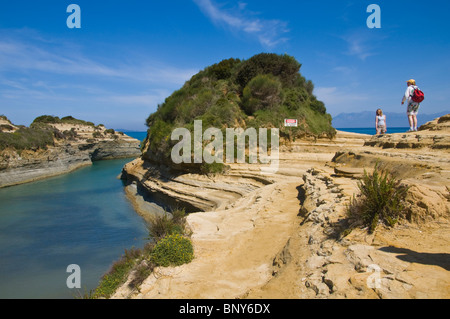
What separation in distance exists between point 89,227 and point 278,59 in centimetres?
1748

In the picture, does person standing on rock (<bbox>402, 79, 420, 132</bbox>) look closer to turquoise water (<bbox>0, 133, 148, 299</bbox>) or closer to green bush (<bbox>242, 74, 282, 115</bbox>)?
green bush (<bbox>242, 74, 282, 115</bbox>)

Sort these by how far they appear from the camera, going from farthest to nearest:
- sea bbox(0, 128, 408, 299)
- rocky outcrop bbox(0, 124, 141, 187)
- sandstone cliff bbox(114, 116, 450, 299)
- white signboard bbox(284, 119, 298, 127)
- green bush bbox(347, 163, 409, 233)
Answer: rocky outcrop bbox(0, 124, 141, 187) → white signboard bbox(284, 119, 298, 127) → sea bbox(0, 128, 408, 299) → green bush bbox(347, 163, 409, 233) → sandstone cliff bbox(114, 116, 450, 299)

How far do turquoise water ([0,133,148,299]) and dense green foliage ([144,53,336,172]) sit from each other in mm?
4577

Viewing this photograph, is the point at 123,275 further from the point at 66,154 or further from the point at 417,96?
the point at 66,154

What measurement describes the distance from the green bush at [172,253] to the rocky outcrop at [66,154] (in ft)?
80.6

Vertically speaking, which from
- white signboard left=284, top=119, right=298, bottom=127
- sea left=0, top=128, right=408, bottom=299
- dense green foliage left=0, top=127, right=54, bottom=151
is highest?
white signboard left=284, top=119, right=298, bottom=127

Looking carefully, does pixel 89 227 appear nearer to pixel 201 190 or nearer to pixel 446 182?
pixel 201 190

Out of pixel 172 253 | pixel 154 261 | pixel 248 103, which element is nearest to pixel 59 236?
pixel 154 261

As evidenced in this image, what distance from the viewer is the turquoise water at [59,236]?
313 inches

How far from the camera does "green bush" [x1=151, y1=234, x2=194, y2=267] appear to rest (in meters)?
4.96

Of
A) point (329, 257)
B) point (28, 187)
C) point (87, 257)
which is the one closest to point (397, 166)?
point (329, 257)

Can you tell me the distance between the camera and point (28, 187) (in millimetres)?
21938

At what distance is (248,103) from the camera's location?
1792 cm

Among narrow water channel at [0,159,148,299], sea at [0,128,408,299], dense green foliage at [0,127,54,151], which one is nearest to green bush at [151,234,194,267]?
sea at [0,128,408,299]
